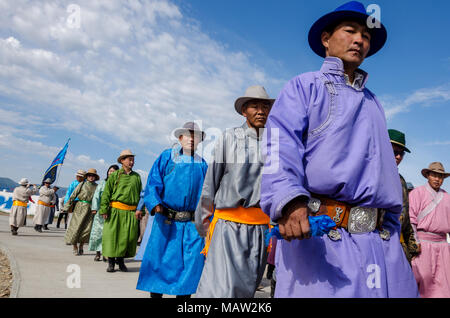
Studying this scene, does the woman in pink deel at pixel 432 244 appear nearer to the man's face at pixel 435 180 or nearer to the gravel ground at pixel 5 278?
the man's face at pixel 435 180

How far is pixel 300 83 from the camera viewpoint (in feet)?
5.92

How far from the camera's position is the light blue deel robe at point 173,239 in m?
4.20

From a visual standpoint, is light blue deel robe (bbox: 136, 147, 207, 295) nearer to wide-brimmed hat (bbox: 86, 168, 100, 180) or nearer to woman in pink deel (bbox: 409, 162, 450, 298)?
woman in pink deel (bbox: 409, 162, 450, 298)

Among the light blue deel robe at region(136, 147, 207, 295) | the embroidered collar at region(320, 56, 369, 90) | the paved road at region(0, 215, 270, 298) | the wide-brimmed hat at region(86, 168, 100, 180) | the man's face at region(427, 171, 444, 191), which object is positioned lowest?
the paved road at region(0, 215, 270, 298)

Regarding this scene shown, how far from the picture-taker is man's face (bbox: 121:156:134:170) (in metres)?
7.25

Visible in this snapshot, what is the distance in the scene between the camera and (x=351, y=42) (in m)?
1.89

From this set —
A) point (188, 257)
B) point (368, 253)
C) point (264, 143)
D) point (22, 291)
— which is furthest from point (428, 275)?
point (22, 291)

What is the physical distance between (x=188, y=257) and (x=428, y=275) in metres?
3.56

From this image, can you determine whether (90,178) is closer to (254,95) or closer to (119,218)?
(119,218)

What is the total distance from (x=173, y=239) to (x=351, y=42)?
3207mm

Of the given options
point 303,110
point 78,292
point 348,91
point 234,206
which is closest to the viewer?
point 303,110

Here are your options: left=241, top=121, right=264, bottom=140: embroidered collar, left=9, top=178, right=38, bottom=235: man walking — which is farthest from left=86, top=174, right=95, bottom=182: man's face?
left=241, top=121, right=264, bottom=140: embroidered collar
